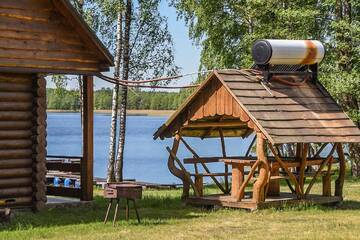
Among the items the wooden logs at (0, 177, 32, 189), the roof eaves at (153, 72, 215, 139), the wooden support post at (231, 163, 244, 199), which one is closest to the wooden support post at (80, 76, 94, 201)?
the wooden logs at (0, 177, 32, 189)

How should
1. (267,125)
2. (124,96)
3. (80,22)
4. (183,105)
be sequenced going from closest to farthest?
(267,125), (80,22), (183,105), (124,96)

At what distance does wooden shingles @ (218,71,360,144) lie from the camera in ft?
60.0

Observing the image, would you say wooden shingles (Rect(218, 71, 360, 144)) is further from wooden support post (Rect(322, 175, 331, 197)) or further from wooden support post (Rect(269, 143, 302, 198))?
wooden support post (Rect(322, 175, 331, 197))

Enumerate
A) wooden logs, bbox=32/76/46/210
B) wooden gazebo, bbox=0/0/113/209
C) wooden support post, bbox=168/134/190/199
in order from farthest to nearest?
wooden support post, bbox=168/134/190/199
wooden logs, bbox=32/76/46/210
wooden gazebo, bbox=0/0/113/209

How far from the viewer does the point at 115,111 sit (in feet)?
97.1

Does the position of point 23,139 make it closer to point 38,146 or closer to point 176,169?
point 38,146

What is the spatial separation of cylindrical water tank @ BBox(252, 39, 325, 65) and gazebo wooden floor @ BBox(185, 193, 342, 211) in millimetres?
3230

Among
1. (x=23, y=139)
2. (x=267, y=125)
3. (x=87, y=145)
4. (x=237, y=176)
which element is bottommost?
(x=237, y=176)

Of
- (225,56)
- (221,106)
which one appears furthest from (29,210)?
(225,56)

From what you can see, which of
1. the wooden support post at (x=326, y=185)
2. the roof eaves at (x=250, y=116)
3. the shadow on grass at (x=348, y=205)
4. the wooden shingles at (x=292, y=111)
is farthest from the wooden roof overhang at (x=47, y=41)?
the shadow on grass at (x=348, y=205)

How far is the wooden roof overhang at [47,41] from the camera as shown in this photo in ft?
57.8

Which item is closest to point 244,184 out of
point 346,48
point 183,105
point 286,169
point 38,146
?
point 286,169

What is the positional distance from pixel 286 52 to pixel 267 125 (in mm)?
2083

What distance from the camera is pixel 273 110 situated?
61.8 feet
